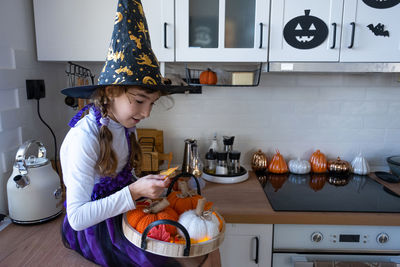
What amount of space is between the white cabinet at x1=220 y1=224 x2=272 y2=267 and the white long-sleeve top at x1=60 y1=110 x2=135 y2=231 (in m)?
0.60

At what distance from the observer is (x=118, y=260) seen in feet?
2.66

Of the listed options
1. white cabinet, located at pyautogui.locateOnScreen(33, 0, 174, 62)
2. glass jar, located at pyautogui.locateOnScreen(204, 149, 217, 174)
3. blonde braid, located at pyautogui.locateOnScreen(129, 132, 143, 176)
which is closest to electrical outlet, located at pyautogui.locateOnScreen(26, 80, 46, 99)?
white cabinet, located at pyautogui.locateOnScreen(33, 0, 174, 62)

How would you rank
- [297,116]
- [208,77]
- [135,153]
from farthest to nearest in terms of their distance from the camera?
[297,116] < [208,77] < [135,153]

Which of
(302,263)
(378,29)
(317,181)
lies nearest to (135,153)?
(302,263)

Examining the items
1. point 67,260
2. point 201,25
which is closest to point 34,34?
point 201,25

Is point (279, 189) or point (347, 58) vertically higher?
point (347, 58)

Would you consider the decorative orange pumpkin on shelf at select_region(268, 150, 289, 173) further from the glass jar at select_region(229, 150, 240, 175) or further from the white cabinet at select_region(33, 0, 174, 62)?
the white cabinet at select_region(33, 0, 174, 62)

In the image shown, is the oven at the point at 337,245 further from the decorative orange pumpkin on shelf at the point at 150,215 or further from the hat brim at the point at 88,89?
the hat brim at the point at 88,89

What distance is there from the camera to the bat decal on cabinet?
126 centimetres

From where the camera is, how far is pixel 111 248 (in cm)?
82

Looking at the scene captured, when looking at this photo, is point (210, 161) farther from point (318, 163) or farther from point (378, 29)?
point (378, 29)

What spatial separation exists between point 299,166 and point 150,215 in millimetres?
1110

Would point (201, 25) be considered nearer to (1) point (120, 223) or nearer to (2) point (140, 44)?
(2) point (140, 44)

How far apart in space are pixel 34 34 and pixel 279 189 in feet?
4.56
